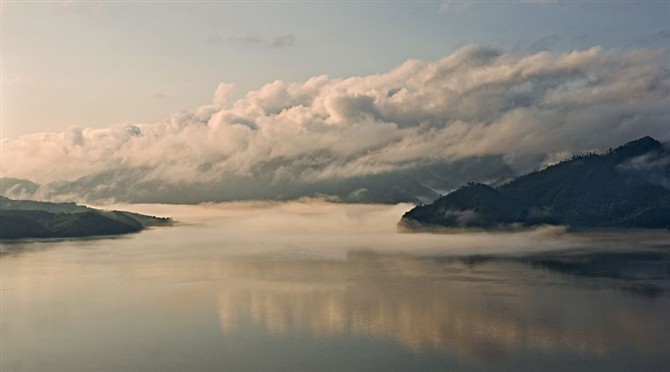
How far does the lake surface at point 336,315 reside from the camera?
5209 centimetres

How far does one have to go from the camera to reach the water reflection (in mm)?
57688

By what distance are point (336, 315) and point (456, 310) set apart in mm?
14119

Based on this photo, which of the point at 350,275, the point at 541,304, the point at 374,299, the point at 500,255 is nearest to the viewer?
the point at 541,304

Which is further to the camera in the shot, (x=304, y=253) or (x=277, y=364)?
(x=304, y=253)

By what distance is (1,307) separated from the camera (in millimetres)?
80250

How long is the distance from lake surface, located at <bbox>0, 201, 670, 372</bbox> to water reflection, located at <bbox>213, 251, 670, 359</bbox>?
0.21 m

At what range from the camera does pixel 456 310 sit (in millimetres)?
74188

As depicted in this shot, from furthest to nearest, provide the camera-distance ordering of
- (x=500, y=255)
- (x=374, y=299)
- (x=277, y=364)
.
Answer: (x=500, y=255) < (x=374, y=299) < (x=277, y=364)

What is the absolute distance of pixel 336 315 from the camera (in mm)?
70812

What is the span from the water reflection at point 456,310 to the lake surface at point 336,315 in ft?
0.68

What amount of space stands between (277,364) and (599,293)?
54744 mm

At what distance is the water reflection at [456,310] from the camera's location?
189 feet

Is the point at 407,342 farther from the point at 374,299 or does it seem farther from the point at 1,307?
the point at 1,307

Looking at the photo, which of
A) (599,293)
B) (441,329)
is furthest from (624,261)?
(441,329)
